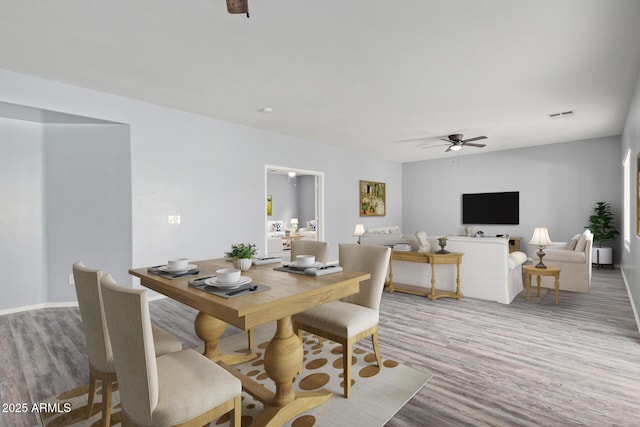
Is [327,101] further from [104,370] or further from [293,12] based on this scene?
[104,370]

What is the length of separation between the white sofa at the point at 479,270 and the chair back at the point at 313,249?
233 centimetres

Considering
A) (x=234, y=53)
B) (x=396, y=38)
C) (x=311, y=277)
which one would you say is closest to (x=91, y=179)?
(x=234, y=53)

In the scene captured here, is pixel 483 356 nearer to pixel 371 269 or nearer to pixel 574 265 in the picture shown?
pixel 371 269

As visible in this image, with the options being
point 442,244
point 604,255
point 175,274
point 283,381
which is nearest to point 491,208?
point 604,255

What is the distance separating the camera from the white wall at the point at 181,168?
3885 millimetres

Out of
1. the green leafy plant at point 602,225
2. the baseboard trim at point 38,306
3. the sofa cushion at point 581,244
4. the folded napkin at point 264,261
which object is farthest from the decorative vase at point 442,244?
the baseboard trim at point 38,306

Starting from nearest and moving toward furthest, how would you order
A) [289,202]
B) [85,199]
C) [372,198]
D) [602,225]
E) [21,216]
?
[21,216], [85,199], [602,225], [372,198], [289,202]

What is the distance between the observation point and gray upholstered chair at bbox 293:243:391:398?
2.15 meters

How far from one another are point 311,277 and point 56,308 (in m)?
3.85

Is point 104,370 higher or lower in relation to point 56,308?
higher

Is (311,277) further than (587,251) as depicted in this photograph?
No

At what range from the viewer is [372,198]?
8.49m

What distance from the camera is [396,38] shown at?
2.80 meters

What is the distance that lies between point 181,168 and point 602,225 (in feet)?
25.5
